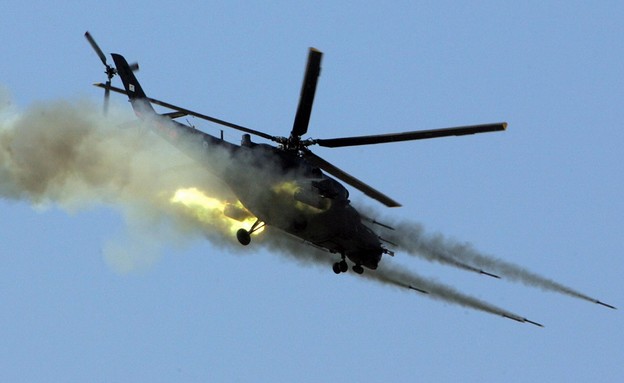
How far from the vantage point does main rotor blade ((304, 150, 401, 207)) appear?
137 feet

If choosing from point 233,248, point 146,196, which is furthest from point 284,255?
point 146,196

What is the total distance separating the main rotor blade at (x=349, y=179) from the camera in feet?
137

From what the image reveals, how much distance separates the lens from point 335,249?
44.1 metres

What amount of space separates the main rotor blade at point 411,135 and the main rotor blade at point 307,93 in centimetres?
84

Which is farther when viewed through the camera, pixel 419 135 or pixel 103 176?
pixel 103 176

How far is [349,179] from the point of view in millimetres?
42125

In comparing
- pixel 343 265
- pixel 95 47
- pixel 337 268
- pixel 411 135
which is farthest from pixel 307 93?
pixel 95 47

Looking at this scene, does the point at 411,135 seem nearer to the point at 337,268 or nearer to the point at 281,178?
the point at 281,178

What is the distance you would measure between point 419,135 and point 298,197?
170 inches

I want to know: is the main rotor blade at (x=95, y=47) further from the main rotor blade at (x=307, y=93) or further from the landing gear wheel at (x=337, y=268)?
the landing gear wheel at (x=337, y=268)

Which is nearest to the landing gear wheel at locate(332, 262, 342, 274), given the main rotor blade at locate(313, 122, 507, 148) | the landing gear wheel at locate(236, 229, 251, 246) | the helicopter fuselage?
the helicopter fuselage

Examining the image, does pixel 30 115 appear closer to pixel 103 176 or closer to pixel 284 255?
pixel 103 176

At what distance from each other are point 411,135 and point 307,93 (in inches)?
132

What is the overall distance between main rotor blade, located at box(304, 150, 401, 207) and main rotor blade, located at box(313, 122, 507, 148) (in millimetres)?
1121
